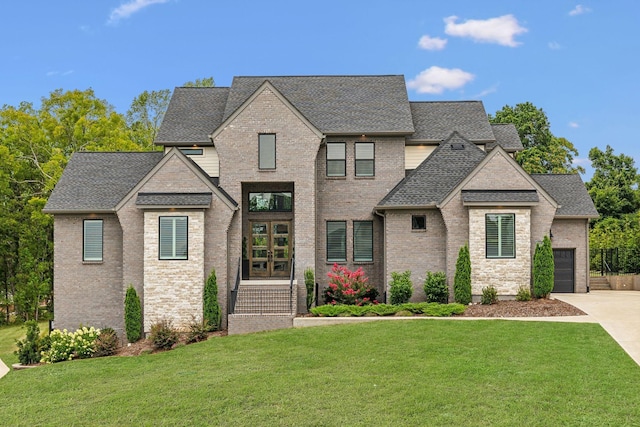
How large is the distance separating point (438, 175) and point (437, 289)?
194 inches

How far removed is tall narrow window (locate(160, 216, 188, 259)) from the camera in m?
22.4

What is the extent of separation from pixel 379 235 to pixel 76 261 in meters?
12.5

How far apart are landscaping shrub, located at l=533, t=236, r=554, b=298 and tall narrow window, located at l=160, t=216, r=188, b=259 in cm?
1309

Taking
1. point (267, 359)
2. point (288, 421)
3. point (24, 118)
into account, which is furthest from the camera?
point (24, 118)

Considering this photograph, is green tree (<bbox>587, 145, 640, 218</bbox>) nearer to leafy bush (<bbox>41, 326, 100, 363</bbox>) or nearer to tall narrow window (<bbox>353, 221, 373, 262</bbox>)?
tall narrow window (<bbox>353, 221, 373, 262</bbox>)

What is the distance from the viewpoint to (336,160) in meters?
26.6

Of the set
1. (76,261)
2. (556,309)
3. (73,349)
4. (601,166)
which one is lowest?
(73,349)

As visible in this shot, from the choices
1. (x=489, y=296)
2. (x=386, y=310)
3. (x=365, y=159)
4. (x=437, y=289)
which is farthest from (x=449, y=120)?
(x=386, y=310)

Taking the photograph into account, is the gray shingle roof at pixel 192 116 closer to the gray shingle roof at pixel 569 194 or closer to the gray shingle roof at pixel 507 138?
the gray shingle roof at pixel 507 138

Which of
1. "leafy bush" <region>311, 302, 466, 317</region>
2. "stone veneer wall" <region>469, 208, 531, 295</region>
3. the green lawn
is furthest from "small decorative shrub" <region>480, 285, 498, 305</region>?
the green lawn

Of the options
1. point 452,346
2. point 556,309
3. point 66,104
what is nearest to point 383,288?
point 556,309

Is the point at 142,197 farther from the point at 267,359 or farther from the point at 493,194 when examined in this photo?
the point at 493,194

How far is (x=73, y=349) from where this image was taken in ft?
66.7

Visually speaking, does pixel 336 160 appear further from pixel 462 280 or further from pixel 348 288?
pixel 462 280
